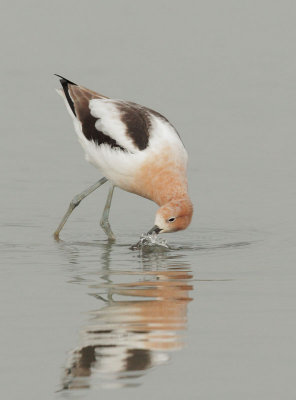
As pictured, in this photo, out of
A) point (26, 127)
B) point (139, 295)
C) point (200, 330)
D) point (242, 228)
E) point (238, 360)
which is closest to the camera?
point (238, 360)

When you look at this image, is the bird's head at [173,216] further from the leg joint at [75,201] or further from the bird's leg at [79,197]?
the leg joint at [75,201]

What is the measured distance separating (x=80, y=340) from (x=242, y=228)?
617cm

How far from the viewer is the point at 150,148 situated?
13742 millimetres

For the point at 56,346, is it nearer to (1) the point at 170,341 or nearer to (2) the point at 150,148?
(1) the point at 170,341

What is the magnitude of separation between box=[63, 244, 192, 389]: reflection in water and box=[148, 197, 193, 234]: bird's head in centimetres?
69

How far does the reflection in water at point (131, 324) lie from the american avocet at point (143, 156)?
847 mm

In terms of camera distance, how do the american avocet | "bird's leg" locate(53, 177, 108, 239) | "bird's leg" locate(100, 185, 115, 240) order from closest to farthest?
the american avocet
"bird's leg" locate(100, 185, 115, 240)
"bird's leg" locate(53, 177, 108, 239)

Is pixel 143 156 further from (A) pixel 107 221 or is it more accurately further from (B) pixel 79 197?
(B) pixel 79 197

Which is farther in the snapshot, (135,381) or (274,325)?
(274,325)

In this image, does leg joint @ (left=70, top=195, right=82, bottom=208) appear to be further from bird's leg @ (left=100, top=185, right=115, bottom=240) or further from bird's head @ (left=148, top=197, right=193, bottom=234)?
bird's head @ (left=148, top=197, right=193, bottom=234)

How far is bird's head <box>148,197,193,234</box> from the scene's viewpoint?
1332 cm

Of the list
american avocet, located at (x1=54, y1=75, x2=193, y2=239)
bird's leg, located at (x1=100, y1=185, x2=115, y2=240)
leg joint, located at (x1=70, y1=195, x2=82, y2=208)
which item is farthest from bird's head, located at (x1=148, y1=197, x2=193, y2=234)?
leg joint, located at (x1=70, y1=195, x2=82, y2=208)

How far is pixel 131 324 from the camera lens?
31.8 feet

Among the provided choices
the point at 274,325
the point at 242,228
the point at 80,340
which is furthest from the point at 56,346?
the point at 242,228
